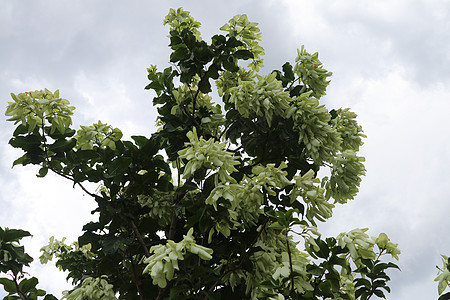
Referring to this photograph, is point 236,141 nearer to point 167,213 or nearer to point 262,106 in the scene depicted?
point 262,106

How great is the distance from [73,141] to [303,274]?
192 centimetres

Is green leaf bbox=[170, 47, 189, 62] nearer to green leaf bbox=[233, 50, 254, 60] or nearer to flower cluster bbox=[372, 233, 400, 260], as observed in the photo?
green leaf bbox=[233, 50, 254, 60]

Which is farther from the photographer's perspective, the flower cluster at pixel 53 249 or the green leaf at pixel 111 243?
the flower cluster at pixel 53 249

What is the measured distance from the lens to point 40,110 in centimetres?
305

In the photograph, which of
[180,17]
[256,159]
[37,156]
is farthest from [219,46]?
[37,156]

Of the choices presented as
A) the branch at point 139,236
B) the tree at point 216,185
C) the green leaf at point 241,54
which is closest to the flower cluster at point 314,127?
the tree at point 216,185

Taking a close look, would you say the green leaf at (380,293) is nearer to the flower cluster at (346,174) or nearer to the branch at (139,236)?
the flower cluster at (346,174)

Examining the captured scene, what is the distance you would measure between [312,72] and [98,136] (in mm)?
1903

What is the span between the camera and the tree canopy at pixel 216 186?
2.71 m

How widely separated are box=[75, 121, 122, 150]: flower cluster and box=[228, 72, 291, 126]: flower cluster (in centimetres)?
105

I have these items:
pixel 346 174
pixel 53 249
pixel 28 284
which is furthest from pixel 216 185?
pixel 53 249

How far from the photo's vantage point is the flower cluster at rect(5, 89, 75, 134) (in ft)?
9.88

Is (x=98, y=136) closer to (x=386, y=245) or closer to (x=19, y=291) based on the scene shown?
(x=19, y=291)

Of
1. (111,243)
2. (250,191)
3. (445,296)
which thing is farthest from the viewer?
(111,243)
